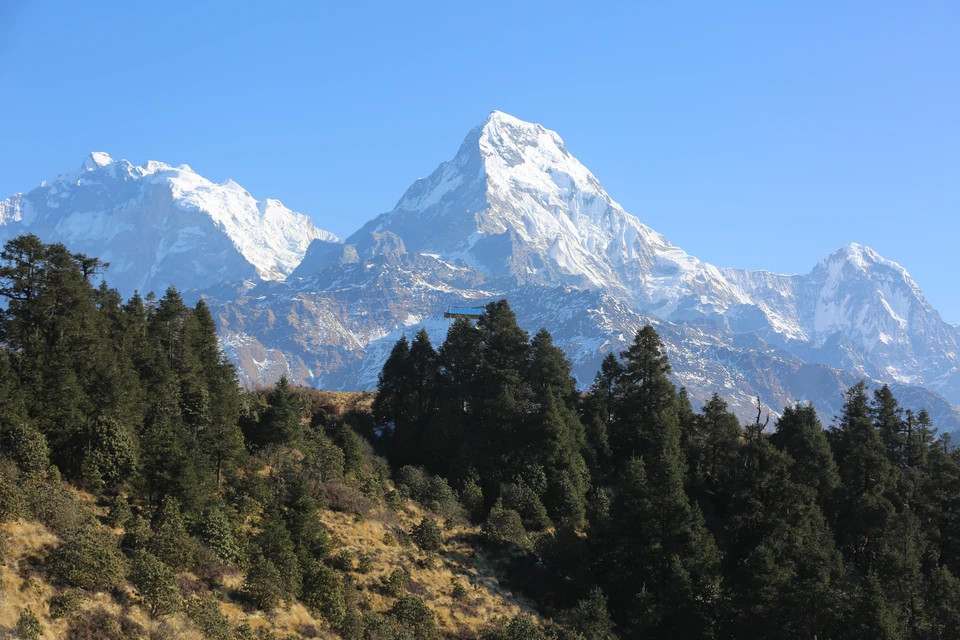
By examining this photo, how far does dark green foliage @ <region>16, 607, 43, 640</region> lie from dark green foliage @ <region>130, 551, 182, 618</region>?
5318 millimetres

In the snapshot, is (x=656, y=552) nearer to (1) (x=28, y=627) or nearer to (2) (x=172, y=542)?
(2) (x=172, y=542)

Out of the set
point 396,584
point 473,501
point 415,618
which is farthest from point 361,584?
point 473,501

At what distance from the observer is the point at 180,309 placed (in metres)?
63.2

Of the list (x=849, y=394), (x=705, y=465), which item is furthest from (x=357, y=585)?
(x=849, y=394)

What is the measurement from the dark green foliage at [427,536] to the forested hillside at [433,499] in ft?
0.53

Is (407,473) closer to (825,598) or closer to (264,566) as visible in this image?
(264,566)

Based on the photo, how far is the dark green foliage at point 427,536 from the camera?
5500 centimetres

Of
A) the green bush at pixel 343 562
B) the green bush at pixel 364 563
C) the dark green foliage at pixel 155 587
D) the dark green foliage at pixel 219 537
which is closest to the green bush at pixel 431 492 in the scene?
the green bush at pixel 364 563

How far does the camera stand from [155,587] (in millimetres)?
35531

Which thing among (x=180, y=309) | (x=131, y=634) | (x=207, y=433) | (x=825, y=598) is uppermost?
(x=180, y=309)

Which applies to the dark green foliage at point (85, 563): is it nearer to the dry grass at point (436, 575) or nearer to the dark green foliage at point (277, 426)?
the dry grass at point (436, 575)

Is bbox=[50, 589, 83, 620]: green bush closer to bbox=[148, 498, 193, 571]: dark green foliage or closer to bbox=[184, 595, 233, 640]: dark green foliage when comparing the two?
bbox=[184, 595, 233, 640]: dark green foliage

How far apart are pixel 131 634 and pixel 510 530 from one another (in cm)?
3181

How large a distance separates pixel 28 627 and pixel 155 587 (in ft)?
21.2
